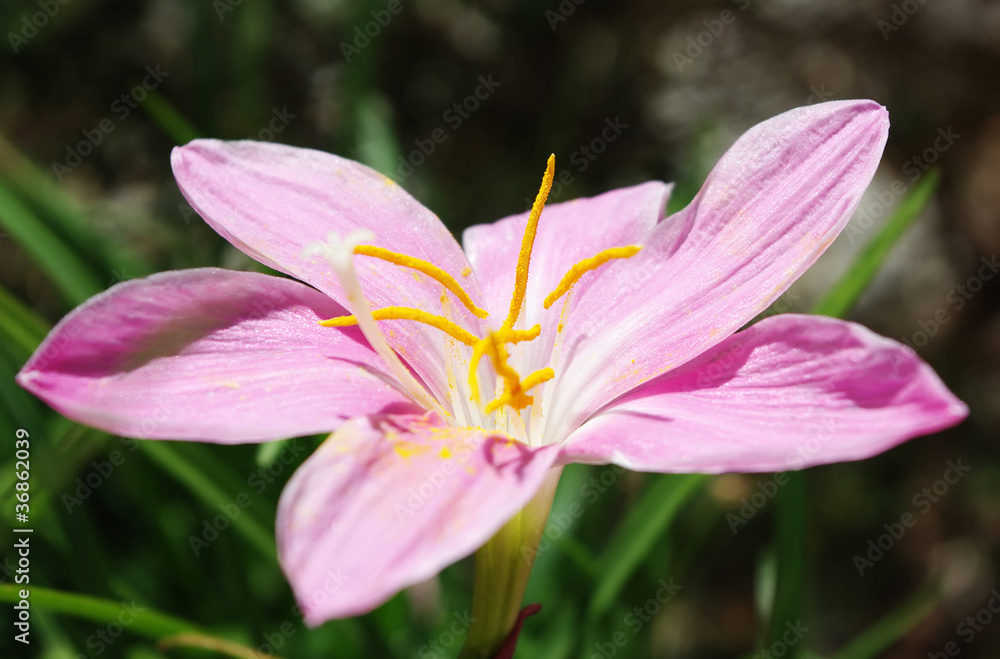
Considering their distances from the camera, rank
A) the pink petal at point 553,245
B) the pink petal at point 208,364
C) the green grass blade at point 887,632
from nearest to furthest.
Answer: the pink petal at point 208,364
the pink petal at point 553,245
the green grass blade at point 887,632

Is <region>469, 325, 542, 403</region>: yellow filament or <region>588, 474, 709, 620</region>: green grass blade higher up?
<region>469, 325, 542, 403</region>: yellow filament

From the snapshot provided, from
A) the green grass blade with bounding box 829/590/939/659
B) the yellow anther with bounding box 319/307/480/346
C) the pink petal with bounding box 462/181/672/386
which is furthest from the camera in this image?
the green grass blade with bounding box 829/590/939/659

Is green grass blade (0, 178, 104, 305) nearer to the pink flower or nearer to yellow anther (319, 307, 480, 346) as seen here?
the pink flower

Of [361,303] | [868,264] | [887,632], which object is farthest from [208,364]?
[887,632]

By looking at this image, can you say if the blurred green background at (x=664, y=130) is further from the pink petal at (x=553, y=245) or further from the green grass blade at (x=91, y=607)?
the green grass blade at (x=91, y=607)

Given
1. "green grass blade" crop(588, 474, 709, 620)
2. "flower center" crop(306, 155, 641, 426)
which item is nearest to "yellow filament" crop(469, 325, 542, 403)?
"flower center" crop(306, 155, 641, 426)

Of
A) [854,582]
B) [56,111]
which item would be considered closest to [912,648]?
[854,582]

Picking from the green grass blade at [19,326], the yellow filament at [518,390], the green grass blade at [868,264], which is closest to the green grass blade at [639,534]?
the green grass blade at [868,264]
